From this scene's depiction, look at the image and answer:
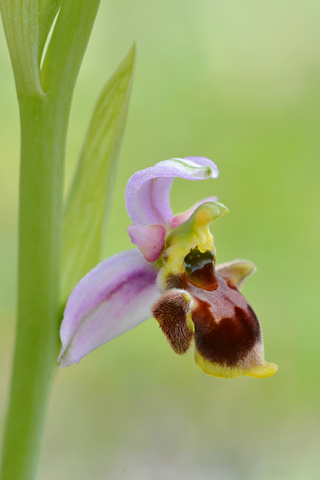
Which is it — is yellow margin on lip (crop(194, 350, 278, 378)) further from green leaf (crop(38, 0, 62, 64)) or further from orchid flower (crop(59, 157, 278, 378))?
green leaf (crop(38, 0, 62, 64))

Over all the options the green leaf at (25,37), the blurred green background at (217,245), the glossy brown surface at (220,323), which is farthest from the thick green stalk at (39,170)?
the blurred green background at (217,245)

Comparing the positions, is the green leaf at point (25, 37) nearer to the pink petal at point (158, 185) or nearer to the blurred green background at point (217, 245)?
the pink petal at point (158, 185)

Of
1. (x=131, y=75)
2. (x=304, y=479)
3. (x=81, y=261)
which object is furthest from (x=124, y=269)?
(x=304, y=479)

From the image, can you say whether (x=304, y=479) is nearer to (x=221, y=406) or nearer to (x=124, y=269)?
(x=221, y=406)

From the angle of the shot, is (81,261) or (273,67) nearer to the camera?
(81,261)

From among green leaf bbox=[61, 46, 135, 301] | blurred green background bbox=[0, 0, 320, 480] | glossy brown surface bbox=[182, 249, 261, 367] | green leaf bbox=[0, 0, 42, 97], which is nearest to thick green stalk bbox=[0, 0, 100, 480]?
green leaf bbox=[0, 0, 42, 97]
